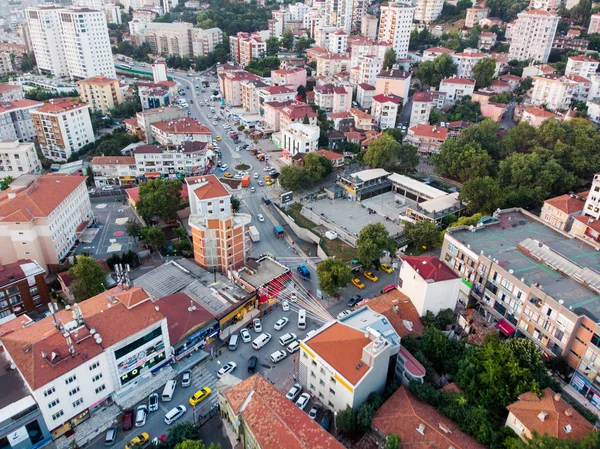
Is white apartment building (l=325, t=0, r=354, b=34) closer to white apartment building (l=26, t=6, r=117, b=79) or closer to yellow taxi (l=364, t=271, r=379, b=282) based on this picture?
white apartment building (l=26, t=6, r=117, b=79)

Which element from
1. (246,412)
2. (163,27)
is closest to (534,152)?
(246,412)

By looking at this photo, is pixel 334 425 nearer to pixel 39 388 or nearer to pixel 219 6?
pixel 39 388

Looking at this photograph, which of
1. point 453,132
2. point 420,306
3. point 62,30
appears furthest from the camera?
point 62,30

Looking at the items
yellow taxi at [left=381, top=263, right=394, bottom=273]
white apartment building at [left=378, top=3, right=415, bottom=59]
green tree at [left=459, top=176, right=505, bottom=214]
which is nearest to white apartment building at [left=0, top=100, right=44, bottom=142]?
yellow taxi at [left=381, top=263, right=394, bottom=273]

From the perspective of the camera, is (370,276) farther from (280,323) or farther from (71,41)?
(71,41)

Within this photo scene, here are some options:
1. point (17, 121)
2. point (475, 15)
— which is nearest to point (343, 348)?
point (17, 121)
